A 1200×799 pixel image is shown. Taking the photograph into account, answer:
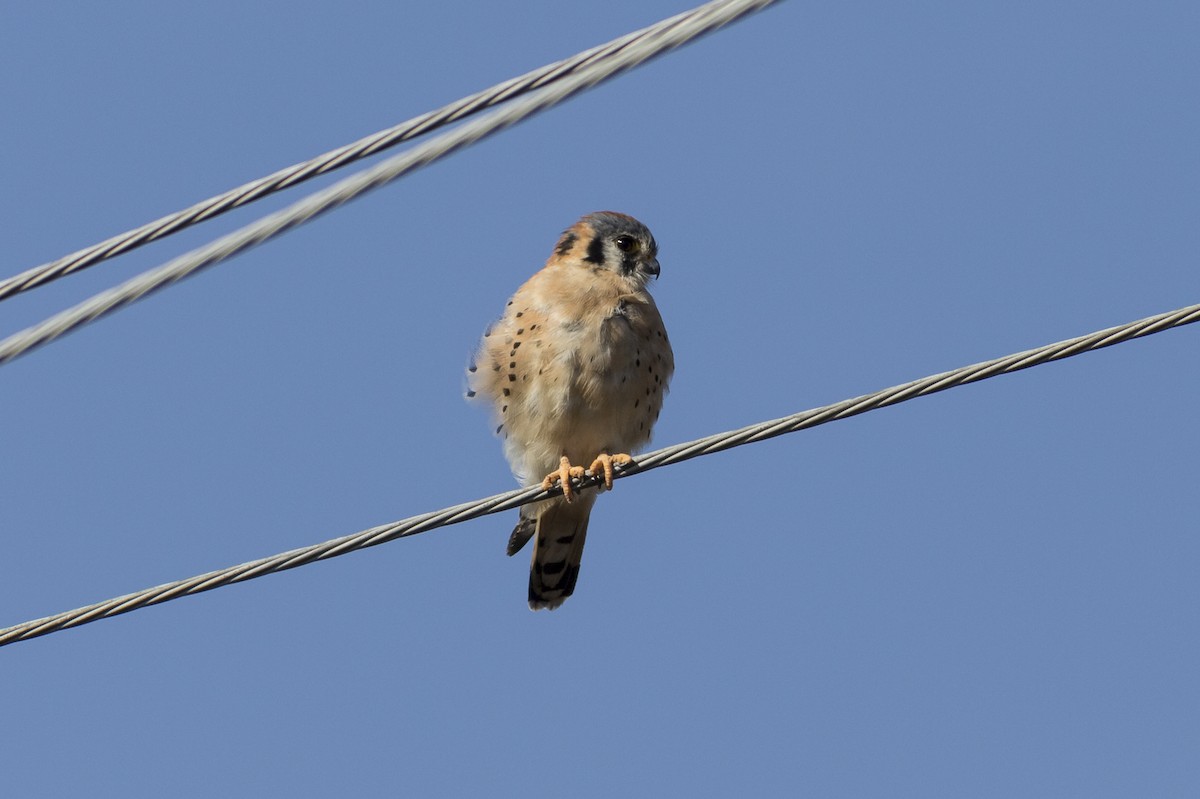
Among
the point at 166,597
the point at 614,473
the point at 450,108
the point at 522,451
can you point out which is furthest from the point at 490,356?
the point at 450,108

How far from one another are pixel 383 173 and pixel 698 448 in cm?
126

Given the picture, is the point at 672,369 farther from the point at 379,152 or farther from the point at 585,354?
the point at 379,152

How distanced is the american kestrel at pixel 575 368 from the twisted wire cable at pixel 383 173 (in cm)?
252

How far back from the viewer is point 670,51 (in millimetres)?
3393

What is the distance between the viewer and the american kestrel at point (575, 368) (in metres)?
6.14

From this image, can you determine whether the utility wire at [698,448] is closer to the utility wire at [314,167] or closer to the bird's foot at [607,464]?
the utility wire at [314,167]

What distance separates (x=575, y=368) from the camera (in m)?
6.13

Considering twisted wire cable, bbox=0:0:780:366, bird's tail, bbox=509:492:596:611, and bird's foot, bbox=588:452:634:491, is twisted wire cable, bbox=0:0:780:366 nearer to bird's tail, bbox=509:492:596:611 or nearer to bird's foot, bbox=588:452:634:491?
bird's foot, bbox=588:452:634:491

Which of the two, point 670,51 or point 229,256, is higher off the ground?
point 670,51

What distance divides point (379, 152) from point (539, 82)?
365 millimetres

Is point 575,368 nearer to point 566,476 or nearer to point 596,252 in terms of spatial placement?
point 566,476

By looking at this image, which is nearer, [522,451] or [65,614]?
[65,614]

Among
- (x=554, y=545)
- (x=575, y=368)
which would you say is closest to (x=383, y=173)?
(x=575, y=368)

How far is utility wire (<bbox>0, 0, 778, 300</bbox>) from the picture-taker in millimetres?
3484
